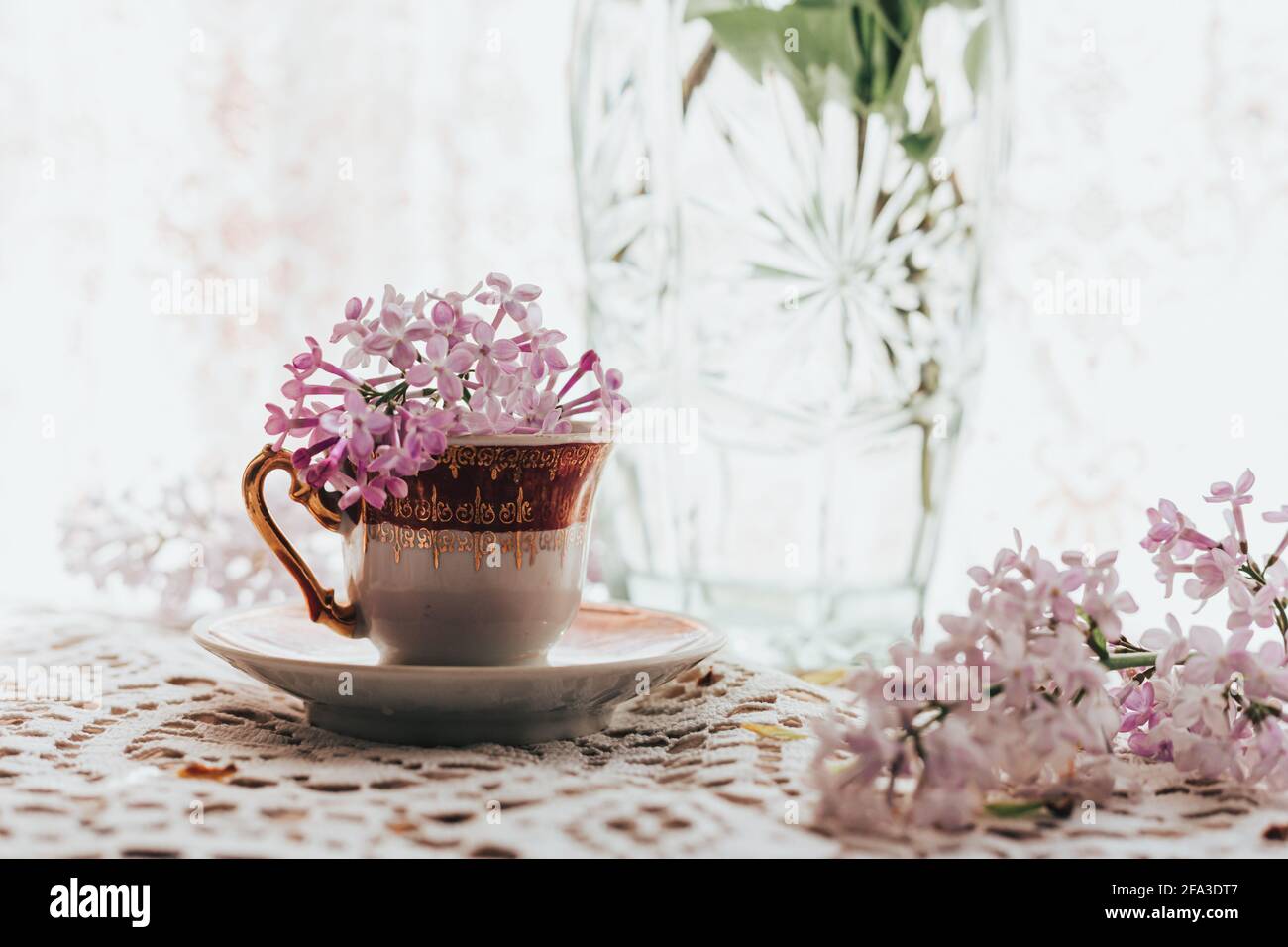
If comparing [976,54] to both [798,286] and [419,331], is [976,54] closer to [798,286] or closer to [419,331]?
[798,286]

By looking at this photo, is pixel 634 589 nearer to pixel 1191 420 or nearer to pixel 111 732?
pixel 111 732

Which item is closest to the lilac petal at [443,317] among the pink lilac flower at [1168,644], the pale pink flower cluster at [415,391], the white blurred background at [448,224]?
the pale pink flower cluster at [415,391]

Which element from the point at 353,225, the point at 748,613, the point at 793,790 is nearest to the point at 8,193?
the point at 353,225

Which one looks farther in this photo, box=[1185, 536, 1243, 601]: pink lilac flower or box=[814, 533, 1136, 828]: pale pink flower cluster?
box=[1185, 536, 1243, 601]: pink lilac flower

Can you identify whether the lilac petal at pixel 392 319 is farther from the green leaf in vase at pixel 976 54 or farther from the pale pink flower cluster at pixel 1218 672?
the green leaf in vase at pixel 976 54

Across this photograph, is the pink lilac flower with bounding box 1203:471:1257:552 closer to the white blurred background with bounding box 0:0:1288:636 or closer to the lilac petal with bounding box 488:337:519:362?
the lilac petal with bounding box 488:337:519:362

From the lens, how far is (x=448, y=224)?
1.43 meters

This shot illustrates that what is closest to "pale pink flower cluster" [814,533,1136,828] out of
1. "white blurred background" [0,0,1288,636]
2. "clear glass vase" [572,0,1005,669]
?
"clear glass vase" [572,0,1005,669]

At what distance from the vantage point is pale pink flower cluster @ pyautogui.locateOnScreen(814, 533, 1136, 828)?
0.48m

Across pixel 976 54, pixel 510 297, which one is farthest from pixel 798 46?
pixel 510 297

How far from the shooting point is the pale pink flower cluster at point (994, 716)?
479 mm

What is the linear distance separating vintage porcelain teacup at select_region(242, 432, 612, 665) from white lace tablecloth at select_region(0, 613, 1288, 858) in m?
0.06

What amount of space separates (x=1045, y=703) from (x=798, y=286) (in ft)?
1.69

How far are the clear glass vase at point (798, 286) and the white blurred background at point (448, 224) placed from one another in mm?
383
